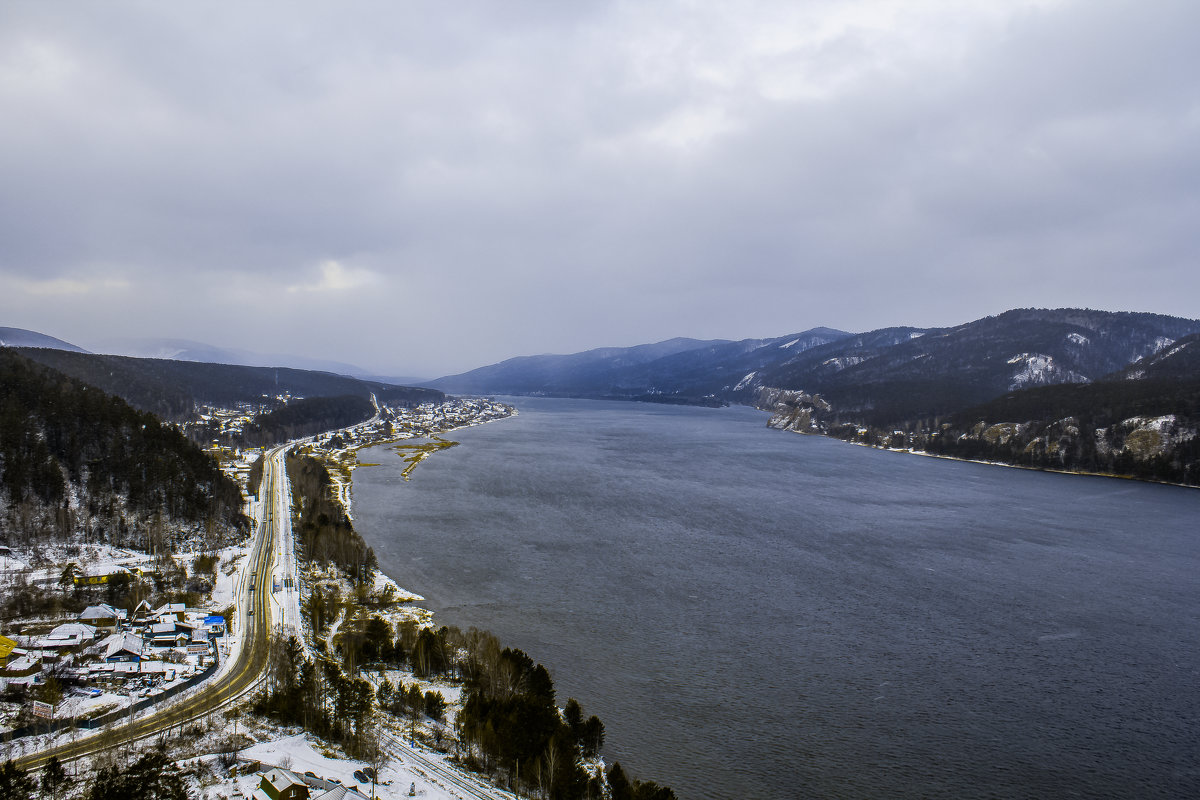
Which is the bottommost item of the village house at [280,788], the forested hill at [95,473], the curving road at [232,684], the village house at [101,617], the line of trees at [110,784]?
the curving road at [232,684]

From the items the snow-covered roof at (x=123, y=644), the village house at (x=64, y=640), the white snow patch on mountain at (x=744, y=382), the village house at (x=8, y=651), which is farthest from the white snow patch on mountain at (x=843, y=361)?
the village house at (x=8, y=651)

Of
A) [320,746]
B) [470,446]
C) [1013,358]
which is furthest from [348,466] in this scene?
[1013,358]

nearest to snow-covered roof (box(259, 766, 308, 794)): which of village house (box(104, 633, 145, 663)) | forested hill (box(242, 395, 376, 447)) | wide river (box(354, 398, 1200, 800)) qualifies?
wide river (box(354, 398, 1200, 800))

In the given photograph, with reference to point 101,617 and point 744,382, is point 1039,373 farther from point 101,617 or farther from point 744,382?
point 101,617

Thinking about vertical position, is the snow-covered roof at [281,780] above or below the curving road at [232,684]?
above

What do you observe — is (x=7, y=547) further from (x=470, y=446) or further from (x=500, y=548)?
(x=470, y=446)

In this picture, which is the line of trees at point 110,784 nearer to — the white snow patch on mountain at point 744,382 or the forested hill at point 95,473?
the forested hill at point 95,473

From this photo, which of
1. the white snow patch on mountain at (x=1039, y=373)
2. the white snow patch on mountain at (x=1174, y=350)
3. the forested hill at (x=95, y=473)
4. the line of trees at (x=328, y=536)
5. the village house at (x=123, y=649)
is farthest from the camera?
the white snow patch on mountain at (x=1039, y=373)

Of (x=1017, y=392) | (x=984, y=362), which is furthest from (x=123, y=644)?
(x=984, y=362)
